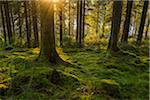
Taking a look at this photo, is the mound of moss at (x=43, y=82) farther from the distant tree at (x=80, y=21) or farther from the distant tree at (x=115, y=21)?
the distant tree at (x=80, y=21)

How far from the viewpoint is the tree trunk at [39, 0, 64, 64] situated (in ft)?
25.8

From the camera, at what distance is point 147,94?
19.5 ft

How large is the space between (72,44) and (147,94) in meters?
11.8

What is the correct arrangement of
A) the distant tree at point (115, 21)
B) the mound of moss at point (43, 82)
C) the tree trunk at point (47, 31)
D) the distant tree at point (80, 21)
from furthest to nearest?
the distant tree at point (80, 21)
the distant tree at point (115, 21)
the tree trunk at point (47, 31)
the mound of moss at point (43, 82)

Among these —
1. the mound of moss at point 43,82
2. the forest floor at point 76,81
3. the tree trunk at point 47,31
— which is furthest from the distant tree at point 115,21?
the mound of moss at point 43,82

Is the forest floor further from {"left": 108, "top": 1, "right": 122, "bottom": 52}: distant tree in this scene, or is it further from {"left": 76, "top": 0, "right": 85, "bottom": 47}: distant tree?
{"left": 76, "top": 0, "right": 85, "bottom": 47}: distant tree

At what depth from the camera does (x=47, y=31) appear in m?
7.98

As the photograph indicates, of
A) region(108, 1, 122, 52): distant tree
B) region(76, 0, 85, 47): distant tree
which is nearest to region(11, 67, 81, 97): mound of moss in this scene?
region(108, 1, 122, 52): distant tree

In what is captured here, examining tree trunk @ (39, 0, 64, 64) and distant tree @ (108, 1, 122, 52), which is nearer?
tree trunk @ (39, 0, 64, 64)

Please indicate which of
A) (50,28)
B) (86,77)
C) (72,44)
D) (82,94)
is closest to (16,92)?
(82,94)

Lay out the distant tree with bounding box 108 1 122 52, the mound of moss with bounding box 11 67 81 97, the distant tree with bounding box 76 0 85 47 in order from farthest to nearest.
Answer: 1. the distant tree with bounding box 76 0 85 47
2. the distant tree with bounding box 108 1 122 52
3. the mound of moss with bounding box 11 67 81 97

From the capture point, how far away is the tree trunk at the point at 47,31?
7861 millimetres

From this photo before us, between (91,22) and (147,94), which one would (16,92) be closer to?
(147,94)

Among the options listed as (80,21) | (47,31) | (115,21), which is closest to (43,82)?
(47,31)
